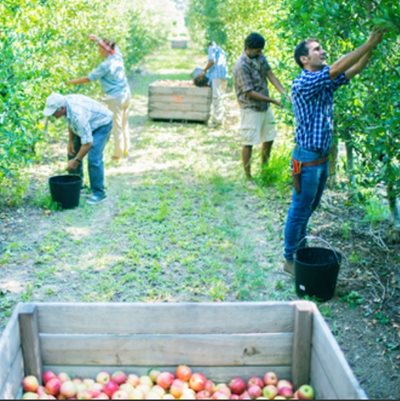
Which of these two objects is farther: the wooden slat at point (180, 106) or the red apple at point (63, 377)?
the wooden slat at point (180, 106)

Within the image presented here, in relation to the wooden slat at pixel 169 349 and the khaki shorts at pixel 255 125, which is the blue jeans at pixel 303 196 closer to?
the wooden slat at pixel 169 349

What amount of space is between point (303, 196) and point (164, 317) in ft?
7.48

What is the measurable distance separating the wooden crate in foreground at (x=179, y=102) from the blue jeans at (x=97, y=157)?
213 inches

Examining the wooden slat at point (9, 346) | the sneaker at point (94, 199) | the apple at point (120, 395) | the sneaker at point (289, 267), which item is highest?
the wooden slat at point (9, 346)

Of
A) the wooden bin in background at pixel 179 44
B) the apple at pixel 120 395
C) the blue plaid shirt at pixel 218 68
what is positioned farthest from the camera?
the wooden bin in background at pixel 179 44

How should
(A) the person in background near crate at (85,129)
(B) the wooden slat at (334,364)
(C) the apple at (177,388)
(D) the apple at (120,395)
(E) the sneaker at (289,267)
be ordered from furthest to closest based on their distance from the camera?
(A) the person in background near crate at (85,129) < (E) the sneaker at (289,267) < (C) the apple at (177,388) < (D) the apple at (120,395) < (B) the wooden slat at (334,364)

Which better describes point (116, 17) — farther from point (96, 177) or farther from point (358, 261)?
point (358, 261)

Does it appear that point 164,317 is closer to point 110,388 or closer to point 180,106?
point 110,388

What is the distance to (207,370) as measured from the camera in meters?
3.29

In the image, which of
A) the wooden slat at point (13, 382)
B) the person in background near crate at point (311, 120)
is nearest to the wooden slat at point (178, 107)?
the person in background near crate at point (311, 120)

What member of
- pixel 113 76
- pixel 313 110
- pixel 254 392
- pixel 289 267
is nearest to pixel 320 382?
pixel 254 392

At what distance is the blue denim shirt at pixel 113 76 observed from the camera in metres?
9.38

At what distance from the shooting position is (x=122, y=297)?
5.17 meters

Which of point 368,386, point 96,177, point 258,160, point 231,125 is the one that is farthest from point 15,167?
point 231,125
